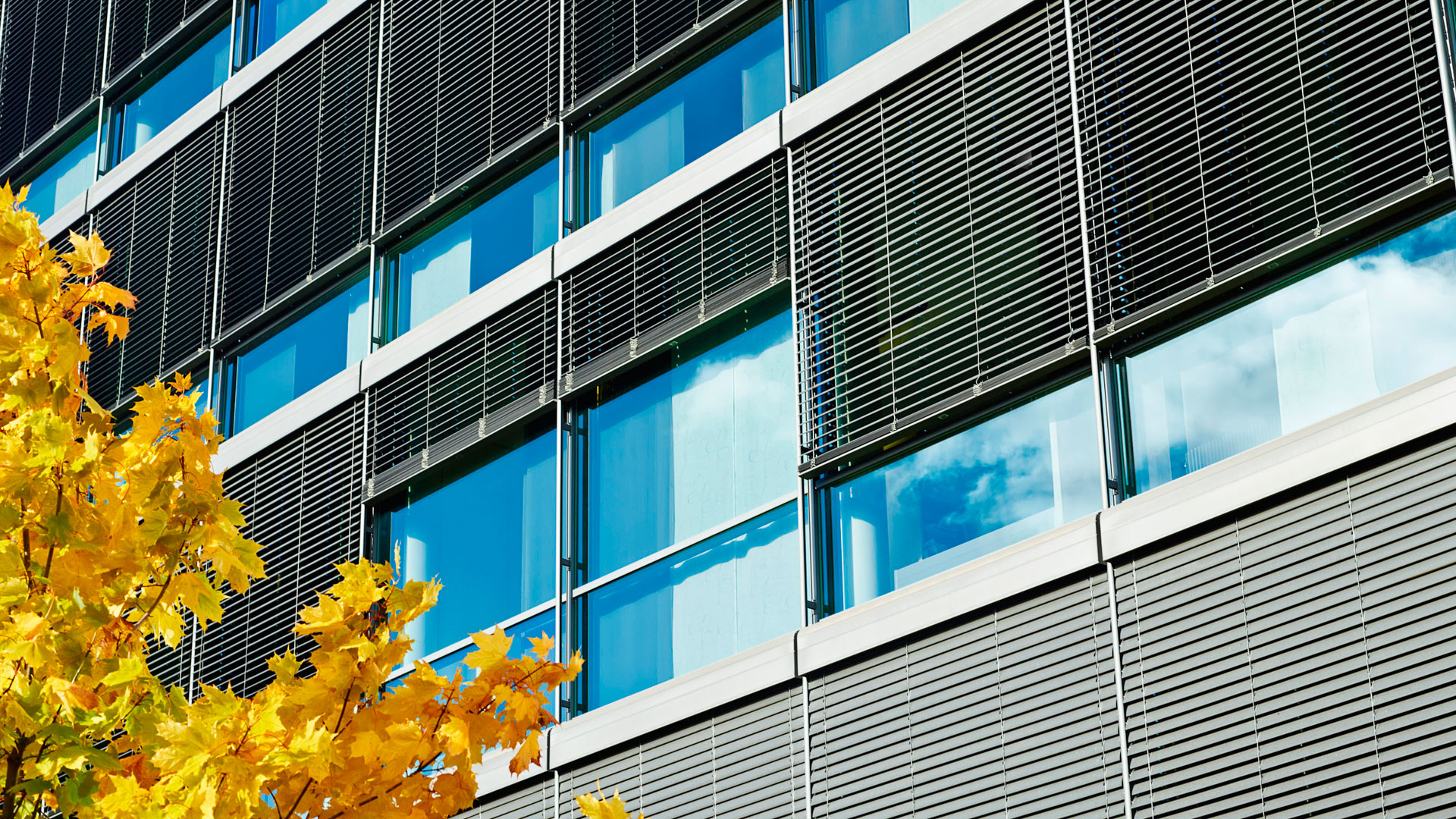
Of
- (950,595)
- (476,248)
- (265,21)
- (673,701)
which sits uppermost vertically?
(265,21)

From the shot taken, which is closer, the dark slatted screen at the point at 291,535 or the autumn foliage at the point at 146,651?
the autumn foliage at the point at 146,651

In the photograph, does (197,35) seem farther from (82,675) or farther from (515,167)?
(82,675)

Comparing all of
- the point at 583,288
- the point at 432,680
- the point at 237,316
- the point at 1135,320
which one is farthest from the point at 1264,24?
the point at 237,316

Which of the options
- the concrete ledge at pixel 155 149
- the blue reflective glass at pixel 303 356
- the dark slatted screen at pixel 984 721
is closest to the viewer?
the dark slatted screen at pixel 984 721

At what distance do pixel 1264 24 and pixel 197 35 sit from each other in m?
16.2

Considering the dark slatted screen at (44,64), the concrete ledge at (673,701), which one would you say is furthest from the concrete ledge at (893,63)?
the dark slatted screen at (44,64)

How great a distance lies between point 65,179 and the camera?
26984 mm

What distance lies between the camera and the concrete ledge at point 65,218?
25656mm

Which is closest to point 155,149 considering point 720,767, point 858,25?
point 858,25

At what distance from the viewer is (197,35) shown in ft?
80.6

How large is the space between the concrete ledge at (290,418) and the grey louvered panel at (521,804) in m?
5.06

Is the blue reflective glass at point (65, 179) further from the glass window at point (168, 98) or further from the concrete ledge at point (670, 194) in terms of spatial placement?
the concrete ledge at point (670, 194)

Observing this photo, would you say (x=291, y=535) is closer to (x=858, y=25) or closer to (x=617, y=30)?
(x=617, y=30)

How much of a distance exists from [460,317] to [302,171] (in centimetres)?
400
